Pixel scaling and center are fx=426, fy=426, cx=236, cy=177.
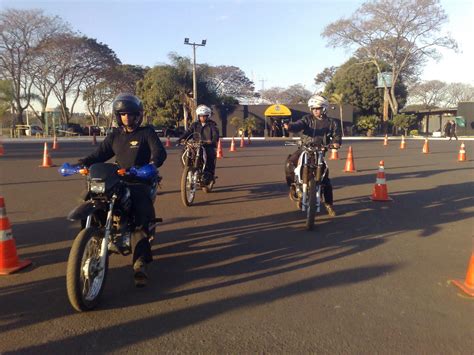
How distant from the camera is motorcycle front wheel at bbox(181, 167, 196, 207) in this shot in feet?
26.5

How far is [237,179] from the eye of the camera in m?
12.0

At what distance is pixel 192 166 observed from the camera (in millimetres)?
8562

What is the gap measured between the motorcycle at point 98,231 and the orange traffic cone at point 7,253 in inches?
44.2

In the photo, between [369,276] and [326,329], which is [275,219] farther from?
[326,329]

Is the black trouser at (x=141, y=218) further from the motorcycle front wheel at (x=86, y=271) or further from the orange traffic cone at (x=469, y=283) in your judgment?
the orange traffic cone at (x=469, y=283)

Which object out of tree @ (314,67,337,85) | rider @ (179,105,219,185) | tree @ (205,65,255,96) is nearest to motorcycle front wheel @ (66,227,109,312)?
rider @ (179,105,219,185)

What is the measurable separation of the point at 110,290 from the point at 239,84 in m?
68.4

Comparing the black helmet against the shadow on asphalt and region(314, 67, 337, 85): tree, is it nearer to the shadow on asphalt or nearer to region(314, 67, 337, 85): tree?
the shadow on asphalt

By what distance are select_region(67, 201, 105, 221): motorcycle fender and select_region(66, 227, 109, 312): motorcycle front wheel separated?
131mm

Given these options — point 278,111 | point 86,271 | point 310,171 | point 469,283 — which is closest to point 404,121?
point 278,111

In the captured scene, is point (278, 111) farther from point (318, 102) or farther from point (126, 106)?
point (126, 106)

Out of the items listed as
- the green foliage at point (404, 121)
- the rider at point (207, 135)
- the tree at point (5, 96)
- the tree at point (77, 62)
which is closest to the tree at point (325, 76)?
the green foliage at point (404, 121)

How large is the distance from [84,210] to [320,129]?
4.66 meters

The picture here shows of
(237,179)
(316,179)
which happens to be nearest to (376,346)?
(316,179)
